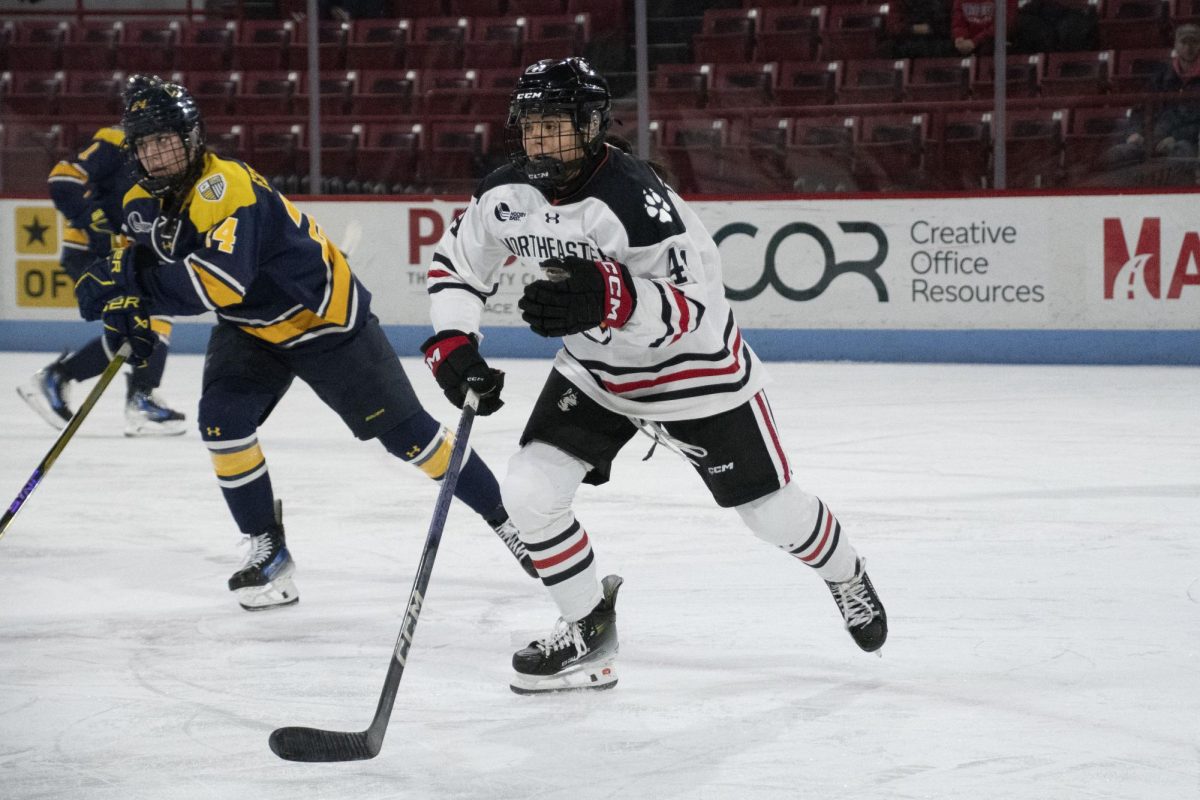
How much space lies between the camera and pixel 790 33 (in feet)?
25.1

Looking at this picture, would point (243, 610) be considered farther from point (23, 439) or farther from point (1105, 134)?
point (1105, 134)

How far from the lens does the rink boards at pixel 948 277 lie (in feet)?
22.7

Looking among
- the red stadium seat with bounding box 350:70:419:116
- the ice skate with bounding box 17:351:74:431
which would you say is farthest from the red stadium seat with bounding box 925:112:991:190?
the ice skate with bounding box 17:351:74:431

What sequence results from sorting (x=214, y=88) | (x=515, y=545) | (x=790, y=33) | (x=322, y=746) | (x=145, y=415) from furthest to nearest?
(x=214, y=88), (x=790, y=33), (x=145, y=415), (x=515, y=545), (x=322, y=746)

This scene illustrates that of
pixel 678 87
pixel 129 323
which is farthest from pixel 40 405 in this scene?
pixel 678 87

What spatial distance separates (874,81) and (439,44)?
2.41 metres

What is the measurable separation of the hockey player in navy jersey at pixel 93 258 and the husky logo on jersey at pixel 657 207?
3.06 meters

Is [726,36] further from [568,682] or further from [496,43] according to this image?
[568,682]

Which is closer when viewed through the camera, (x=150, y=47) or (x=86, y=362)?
(x=86, y=362)

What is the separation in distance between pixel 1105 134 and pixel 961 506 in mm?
3528

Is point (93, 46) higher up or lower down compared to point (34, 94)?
higher up

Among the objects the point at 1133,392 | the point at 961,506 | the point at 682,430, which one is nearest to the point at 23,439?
the point at 961,506

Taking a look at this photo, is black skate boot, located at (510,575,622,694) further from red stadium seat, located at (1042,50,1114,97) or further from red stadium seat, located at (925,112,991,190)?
red stadium seat, located at (1042,50,1114,97)

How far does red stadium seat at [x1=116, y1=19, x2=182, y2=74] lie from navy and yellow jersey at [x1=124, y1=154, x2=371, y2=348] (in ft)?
20.7
